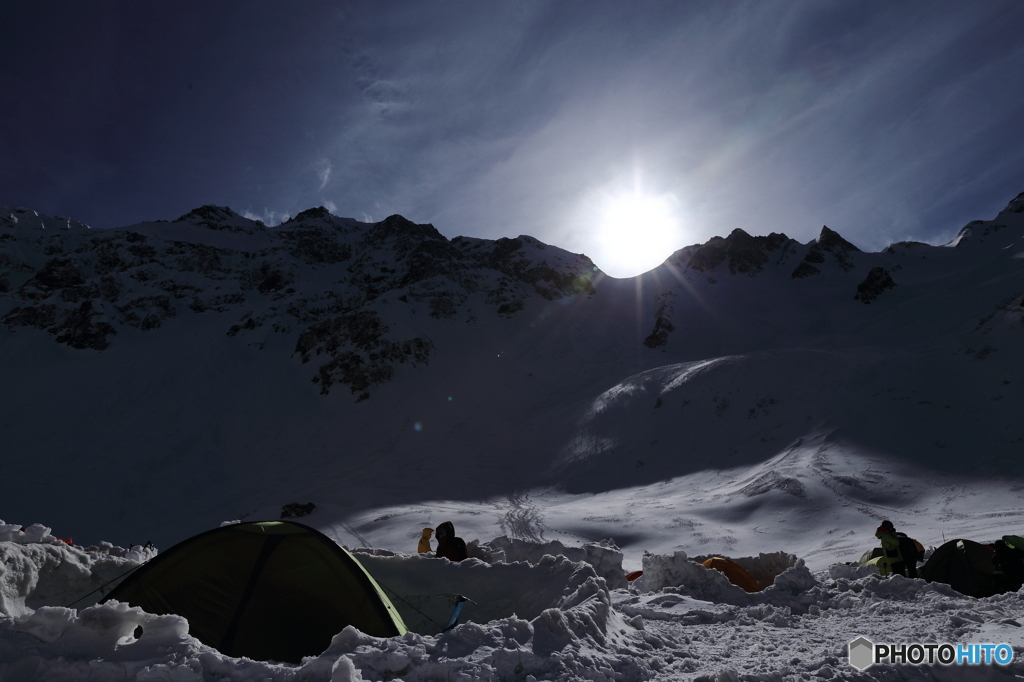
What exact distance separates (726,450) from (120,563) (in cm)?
2230

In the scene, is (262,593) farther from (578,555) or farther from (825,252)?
(825,252)

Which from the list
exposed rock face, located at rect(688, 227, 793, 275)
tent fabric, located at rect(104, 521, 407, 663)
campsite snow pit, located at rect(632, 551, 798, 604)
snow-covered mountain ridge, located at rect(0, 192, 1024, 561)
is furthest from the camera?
exposed rock face, located at rect(688, 227, 793, 275)

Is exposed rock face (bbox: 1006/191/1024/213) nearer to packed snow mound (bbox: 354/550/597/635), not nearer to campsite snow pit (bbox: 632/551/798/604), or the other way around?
campsite snow pit (bbox: 632/551/798/604)

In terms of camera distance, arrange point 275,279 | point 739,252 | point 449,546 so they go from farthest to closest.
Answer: point 739,252 < point 275,279 < point 449,546

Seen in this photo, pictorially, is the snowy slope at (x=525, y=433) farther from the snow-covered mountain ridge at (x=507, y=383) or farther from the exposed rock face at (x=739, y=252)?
the exposed rock face at (x=739, y=252)

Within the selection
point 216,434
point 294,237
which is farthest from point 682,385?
point 294,237

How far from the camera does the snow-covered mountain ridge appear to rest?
1706cm

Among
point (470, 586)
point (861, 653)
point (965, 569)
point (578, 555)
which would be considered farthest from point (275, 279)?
point (861, 653)

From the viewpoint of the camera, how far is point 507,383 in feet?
134

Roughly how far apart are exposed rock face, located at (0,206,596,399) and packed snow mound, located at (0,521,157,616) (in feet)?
121

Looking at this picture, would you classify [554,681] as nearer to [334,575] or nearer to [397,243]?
[334,575]

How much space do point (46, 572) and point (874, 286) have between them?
63743 mm

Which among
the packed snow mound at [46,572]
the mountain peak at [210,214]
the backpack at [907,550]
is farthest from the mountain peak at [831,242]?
the mountain peak at [210,214]

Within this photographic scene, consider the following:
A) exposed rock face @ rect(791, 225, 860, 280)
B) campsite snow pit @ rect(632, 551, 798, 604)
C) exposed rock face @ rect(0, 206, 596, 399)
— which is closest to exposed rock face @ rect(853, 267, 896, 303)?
exposed rock face @ rect(791, 225, 860, 280)
